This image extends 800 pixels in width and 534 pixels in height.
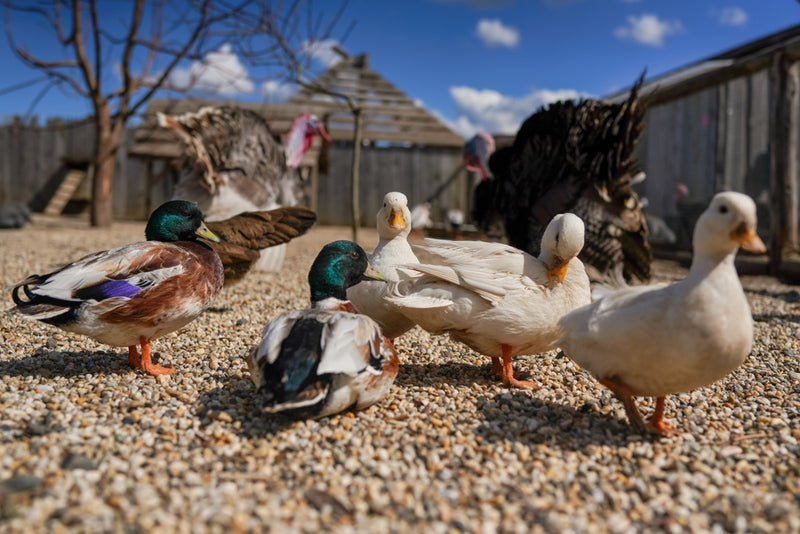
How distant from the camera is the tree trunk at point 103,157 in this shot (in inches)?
438

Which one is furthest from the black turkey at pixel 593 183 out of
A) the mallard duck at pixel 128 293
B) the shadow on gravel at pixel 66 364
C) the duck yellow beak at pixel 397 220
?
the shadow on gravel at pixel 66 364

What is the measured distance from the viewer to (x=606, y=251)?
4.95 meters

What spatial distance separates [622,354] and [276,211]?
297 centimetres

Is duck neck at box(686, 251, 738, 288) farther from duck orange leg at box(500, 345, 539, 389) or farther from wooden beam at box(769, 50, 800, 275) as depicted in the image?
wooden beam at box(769, 50, 800, 275)

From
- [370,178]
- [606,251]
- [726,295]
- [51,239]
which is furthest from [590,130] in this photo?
[370,178]

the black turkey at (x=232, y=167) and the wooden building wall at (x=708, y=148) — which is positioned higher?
the wooden building wall at (x=708, y=148)

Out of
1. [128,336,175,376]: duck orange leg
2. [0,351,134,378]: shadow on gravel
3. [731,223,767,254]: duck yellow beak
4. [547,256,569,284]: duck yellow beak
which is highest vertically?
[731,223,767,254]: duck yellow beak

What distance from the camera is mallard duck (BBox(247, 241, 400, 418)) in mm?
2145

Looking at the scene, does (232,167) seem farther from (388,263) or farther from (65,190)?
(65,190)

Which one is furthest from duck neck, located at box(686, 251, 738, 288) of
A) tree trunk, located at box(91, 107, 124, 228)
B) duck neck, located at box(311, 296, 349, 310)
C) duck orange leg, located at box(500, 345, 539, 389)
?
tree trunk, located at box(91, 107, 124, 228)

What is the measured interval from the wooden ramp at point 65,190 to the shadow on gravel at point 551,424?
16.5 metres

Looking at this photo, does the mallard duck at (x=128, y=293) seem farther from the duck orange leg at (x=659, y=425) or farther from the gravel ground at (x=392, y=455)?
the duck orange leg at (x=659, y=425)

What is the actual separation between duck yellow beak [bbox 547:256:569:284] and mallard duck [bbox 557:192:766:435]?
0.60 metres

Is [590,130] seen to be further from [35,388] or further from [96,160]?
[96,160]
